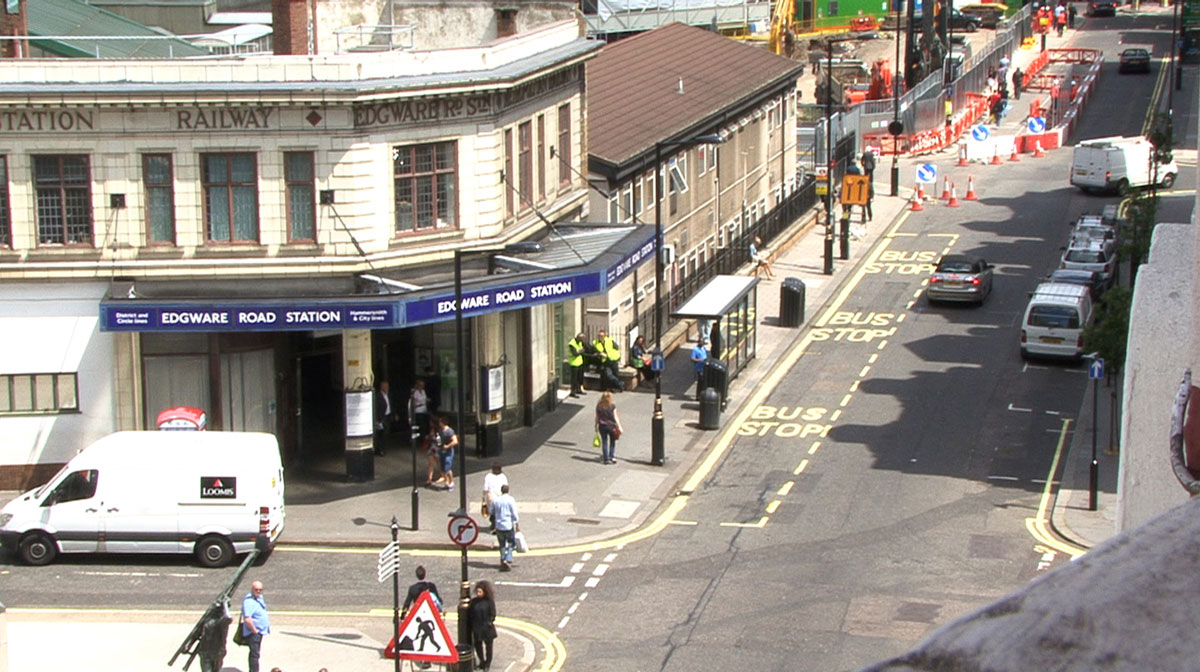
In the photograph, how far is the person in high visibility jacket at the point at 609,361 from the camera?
4197cm

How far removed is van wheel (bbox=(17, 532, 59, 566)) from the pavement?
7.79ft

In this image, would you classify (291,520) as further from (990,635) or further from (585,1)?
(585,1)

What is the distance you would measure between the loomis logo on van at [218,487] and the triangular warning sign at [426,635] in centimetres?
776

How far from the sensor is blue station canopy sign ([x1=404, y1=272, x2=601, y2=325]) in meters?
32.7

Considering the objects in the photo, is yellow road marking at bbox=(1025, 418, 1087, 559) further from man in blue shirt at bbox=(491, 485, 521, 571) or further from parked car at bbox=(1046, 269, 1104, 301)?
parked car at bbox=(1046, 269, 1104, 301)

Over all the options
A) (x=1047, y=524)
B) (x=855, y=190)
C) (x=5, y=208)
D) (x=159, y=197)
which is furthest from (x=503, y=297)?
(x=855, y=190)

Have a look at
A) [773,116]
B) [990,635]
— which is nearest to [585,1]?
[773,116]

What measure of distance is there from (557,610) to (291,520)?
7.29 meters

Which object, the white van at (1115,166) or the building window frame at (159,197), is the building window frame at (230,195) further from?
the white van at (1115,166)

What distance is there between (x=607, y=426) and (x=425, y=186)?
634 cm

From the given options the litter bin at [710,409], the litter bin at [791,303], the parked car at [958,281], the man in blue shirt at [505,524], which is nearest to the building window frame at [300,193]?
the man in blue shirt at [505,524]

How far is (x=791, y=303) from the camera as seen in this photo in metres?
49.0

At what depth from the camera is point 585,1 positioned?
107 meters

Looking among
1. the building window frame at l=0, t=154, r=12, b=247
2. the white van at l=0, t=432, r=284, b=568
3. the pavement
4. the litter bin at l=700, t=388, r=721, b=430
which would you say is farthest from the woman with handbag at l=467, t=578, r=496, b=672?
the litter bin at l=700, t=388, r=721, b=430
